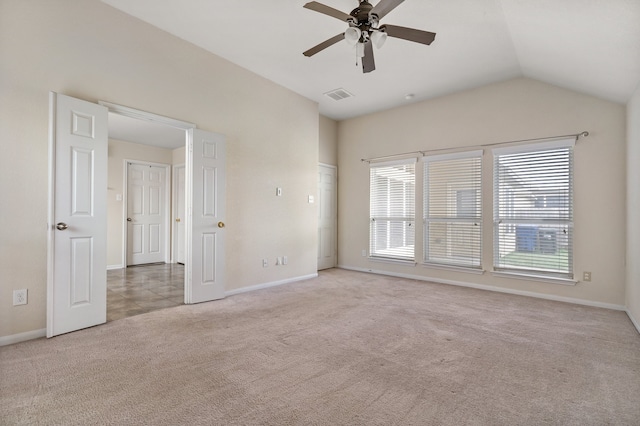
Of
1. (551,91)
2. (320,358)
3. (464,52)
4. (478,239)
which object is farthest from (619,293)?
(320,358)

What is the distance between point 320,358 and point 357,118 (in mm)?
5133

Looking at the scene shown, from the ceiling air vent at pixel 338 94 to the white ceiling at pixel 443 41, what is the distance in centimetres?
26

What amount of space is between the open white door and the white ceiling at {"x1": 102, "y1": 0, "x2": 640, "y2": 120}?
4.09 feet

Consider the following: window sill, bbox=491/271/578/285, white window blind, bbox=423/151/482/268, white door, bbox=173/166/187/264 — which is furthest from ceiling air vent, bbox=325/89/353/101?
white door, bbox=173/166/187/264

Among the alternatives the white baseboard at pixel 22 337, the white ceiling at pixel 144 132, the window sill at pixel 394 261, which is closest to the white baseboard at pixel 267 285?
the window sill at pixel 394 261

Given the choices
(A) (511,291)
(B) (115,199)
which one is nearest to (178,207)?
(B) (115,199)

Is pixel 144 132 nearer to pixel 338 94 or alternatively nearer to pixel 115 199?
pixel 115 199

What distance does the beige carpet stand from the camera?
1.75 meters

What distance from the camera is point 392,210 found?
19.4 ft

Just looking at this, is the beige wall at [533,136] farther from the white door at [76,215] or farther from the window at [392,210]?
the white door at [76,215]

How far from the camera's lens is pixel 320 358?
2.43m

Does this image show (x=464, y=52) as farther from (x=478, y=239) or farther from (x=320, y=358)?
(x=320, y=358)

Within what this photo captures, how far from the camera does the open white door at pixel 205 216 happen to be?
3.88 meters

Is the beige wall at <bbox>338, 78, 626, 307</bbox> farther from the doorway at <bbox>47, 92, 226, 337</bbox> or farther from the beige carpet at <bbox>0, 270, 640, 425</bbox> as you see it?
the doorway at <bbox>47, 92, 226, 337</bbox>
